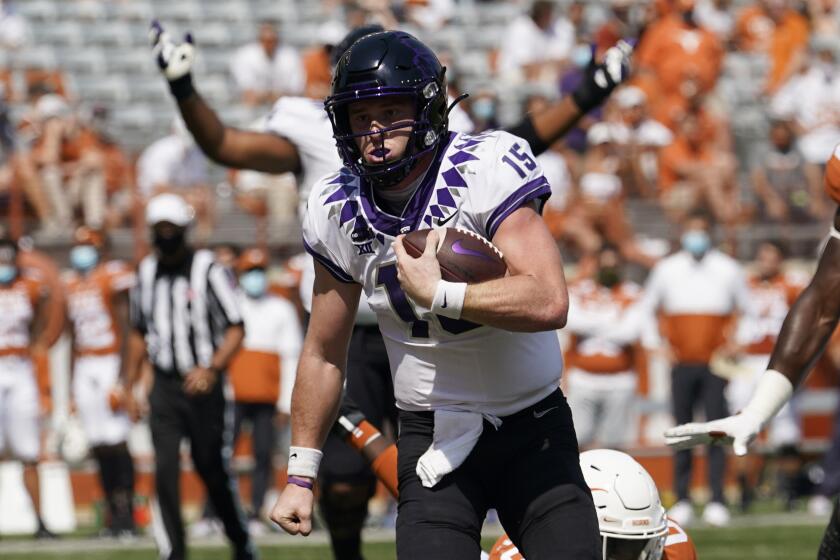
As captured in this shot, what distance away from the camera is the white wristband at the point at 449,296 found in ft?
12.0

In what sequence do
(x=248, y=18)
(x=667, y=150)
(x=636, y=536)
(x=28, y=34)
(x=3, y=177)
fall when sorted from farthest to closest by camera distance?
(x=248, y=18)
(x=28, y=34)
(x=667, y=150)
(x=3, y=177)
(x=636, y=536)

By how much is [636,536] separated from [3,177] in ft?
29.5

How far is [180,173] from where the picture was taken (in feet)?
41.9

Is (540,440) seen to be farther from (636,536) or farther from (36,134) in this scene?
(36,134)

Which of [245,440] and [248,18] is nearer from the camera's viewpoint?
[245,440]

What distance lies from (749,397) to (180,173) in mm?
4823

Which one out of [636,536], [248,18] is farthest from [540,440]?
[248,18]

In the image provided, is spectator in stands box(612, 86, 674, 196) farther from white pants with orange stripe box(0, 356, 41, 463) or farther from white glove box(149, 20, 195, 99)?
white glove box(149, 20, 195, 99)

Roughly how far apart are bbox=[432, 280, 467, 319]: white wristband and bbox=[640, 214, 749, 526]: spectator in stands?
24.5ft

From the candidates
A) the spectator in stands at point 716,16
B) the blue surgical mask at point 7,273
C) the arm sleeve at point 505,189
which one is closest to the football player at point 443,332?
the arm sleeve at point 505,189

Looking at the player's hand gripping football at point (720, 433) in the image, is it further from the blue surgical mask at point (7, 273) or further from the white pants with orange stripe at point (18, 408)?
the blue surgical mask at point (7, 273)

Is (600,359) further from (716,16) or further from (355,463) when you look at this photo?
(716,16)

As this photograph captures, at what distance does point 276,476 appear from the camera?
39.8 ft

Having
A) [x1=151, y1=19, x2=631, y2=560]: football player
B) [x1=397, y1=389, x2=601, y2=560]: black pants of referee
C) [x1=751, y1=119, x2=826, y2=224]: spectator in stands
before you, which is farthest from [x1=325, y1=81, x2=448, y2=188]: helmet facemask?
[x1=751, y1=119, x2=826, y2=224]: spectator in stands
